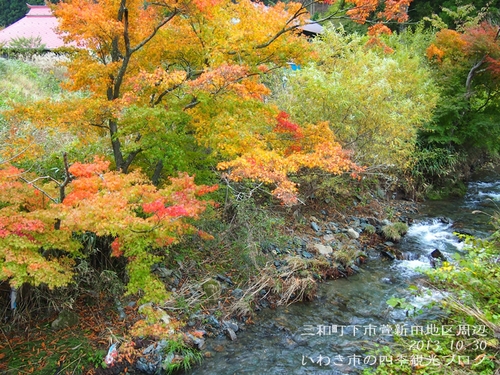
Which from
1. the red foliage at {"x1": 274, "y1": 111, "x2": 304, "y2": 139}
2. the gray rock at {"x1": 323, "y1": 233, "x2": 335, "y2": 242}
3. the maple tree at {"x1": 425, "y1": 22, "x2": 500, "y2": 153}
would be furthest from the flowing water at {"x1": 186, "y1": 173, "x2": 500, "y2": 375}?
the maple tree at {"x1": 425, "y1": 22, "x2": 500, "y2": 153}

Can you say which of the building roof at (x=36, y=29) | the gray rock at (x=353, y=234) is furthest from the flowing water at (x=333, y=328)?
the building roof at (x=36, y=29)

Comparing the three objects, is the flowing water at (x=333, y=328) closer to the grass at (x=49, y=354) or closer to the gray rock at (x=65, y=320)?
the grass at (x=49, y=354)

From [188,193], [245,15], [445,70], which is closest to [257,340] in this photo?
[188,193]

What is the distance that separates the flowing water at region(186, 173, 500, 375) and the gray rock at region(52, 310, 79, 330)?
220 cm

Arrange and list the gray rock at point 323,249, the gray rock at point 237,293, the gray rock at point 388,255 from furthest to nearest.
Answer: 1. the gray rock at point 388,255
2. the gray rock at point 323,249
3. the gray rock at point 237,293

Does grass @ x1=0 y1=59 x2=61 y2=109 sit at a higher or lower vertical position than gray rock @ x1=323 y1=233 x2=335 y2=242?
higher

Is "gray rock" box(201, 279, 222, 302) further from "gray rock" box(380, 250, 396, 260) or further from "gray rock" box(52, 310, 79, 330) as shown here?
"gray rock" box(380, 250, 396, 260)

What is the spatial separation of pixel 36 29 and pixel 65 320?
22.4 m

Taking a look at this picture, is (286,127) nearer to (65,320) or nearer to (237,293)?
(237,293)

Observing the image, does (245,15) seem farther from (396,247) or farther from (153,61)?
(396,247)

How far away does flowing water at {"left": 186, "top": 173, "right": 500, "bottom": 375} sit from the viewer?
18.3 feet

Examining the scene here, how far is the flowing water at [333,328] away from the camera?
18.3 ft

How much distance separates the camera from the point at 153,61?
755cm

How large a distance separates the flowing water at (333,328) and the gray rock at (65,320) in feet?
7.20
